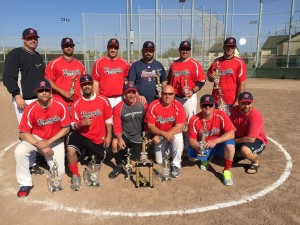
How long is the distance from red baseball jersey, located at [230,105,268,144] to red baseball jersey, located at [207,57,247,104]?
371 millimetres

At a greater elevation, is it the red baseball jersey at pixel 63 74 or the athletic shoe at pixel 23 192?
the red baseball jersey at pixel 63 74

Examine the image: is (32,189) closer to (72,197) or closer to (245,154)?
(72,197)

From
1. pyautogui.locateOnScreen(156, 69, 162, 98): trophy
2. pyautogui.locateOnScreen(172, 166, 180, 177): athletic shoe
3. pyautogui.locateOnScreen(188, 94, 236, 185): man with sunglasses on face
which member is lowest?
pyautogui.locateOnScreen(172, 166, 180, 177): athletic shoe

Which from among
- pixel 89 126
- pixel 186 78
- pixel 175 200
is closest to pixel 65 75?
pixel 89 126

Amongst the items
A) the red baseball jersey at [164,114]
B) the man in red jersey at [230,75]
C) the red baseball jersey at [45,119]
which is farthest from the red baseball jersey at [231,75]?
the red baseball jersey at [45,119]

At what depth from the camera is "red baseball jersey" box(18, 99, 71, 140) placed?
13.8ft

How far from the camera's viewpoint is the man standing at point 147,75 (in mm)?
5340

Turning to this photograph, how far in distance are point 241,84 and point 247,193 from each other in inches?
88.5

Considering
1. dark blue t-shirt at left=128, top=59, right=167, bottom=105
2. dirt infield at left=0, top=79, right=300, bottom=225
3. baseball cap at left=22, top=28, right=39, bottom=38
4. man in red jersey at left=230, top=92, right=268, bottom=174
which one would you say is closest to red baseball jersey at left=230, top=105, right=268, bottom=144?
man in red jersey at left=230, top=92, right=268, bottom=174

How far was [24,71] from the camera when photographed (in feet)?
16.0

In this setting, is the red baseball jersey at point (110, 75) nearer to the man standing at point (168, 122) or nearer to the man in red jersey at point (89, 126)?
the man in red jersey at point (89, 126)

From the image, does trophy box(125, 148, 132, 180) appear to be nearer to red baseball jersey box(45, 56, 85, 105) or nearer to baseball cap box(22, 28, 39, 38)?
red baseball jersey box(45, 56, 85, 105)

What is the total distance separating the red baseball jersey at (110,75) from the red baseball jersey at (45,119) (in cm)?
121

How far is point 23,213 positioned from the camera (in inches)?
141
